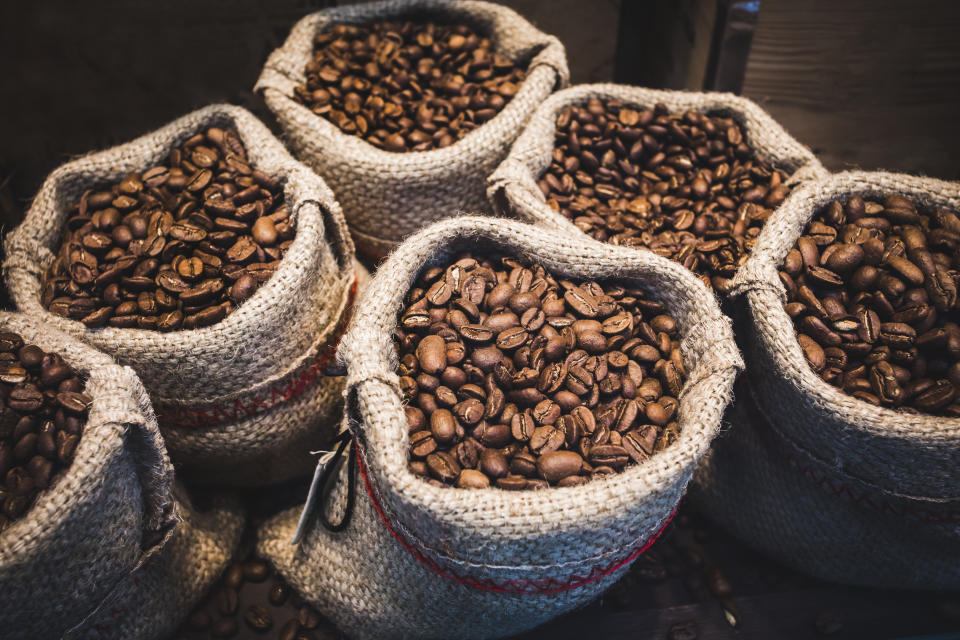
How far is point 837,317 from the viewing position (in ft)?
4.38

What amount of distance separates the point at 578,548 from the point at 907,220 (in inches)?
41.7

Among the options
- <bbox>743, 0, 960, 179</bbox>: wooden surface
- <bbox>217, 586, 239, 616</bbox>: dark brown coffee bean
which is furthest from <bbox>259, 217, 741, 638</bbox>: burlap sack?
<bbox>743, 0, 960, 179</bbox>: wooden surface

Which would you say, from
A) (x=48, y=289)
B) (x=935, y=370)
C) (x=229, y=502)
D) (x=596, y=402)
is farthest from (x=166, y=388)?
(x=935, y=370)

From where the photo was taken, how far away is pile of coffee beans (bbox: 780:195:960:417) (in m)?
1.26

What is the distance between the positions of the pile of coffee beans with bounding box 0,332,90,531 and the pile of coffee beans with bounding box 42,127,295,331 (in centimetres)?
15

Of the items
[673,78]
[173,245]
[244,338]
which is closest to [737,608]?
[244,338]

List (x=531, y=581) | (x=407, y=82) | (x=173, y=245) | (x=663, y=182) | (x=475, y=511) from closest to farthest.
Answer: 1. (x=475, y=511)
2. (x=531, y=581)
3. (x=173, y=245)
4. (x=663, y=182)
5. (x=407, y=82)

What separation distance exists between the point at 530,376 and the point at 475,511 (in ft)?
1.06

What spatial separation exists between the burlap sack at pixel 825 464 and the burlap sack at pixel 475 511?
0.15 m

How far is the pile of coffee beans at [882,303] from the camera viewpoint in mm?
1261

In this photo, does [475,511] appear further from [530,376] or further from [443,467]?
[530,376]

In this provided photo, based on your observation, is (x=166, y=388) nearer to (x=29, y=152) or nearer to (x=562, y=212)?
(x=562, y=212)

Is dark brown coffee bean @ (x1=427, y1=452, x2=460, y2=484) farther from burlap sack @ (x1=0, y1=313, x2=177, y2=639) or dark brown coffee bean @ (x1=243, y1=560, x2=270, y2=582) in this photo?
dark brown coffee bean @ (x1=243, y1=560, x2=270, y2=582)

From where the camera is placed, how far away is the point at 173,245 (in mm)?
1444
